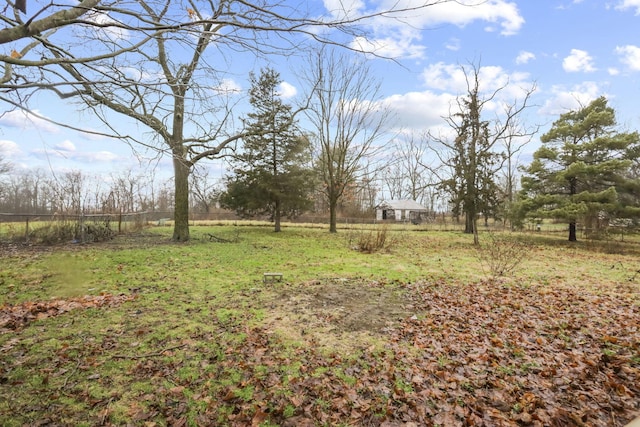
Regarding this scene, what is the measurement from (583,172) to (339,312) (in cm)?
1680

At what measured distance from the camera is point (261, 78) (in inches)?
688

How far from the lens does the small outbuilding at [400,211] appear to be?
42.2 meters

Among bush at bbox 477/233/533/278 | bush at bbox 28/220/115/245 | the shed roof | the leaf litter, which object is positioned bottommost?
the leaf litter

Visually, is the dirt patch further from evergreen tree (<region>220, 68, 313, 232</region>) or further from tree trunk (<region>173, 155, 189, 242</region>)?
evergreen tree (<region>220, 68, 313, 232</region>)

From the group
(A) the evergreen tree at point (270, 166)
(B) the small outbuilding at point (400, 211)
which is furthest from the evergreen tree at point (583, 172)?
(B) the small outbuilding at point (400, 211)

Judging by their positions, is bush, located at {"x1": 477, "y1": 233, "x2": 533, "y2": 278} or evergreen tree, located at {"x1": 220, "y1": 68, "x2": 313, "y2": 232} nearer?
bush, located at {"x1": 477, "y1": 233, "x2": 533, "y2": 278}

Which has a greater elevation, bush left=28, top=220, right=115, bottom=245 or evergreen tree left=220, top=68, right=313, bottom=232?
evergreen tree left=220, top=68, right=313, bottom=232

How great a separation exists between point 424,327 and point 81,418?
3.76 meters

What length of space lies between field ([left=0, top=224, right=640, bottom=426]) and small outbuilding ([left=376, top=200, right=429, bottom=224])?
35375 millimetres

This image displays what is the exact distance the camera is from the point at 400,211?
4241 cm

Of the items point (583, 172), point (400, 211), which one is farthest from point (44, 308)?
point (400, 211)

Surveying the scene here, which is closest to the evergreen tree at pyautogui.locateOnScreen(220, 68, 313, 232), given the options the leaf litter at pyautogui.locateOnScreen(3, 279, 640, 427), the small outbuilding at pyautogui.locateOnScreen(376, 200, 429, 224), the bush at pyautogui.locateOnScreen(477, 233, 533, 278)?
the bush at pyautogui.locateOnScreen(477, 233, 533, 278)

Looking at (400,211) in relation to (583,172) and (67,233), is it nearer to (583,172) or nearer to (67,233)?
(583,172)

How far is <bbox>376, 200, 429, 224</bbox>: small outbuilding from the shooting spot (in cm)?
4225
